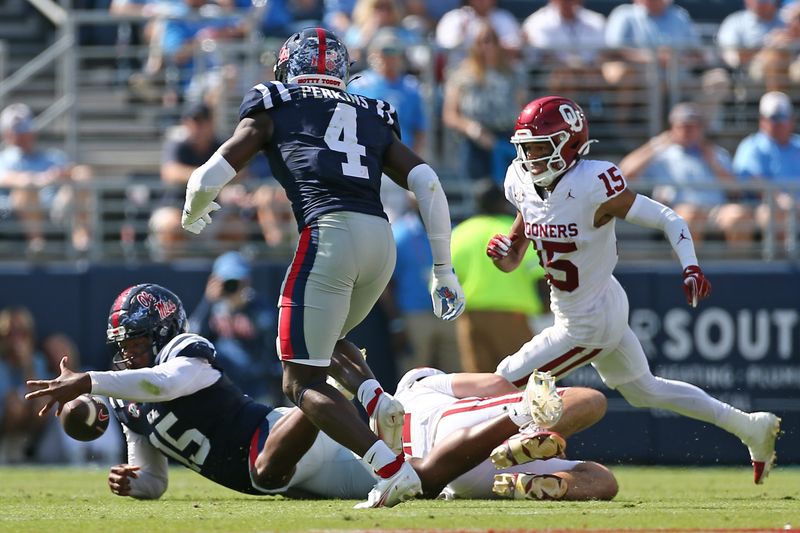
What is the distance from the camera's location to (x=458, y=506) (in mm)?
6605

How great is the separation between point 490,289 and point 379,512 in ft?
17.3

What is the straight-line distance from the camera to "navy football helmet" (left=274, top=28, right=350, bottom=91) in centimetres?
674

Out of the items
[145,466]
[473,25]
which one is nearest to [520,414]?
[145,466]

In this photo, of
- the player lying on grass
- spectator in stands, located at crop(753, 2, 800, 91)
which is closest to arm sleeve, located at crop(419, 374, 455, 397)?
the player lying on grass

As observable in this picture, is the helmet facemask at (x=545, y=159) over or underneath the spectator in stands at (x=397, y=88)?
underneath

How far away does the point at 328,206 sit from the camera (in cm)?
647

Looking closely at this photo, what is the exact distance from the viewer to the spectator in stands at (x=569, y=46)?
1336cm

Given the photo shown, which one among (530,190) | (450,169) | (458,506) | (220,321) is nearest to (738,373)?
(450,169)

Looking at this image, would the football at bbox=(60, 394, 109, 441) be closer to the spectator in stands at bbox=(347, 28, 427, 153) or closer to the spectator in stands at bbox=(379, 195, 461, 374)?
the spectator in stands at bbox=(379, 195, 461, 374)

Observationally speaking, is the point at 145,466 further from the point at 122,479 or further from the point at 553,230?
the point at 553,230

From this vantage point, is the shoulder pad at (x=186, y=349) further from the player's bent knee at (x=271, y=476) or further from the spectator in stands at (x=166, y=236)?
the spectator in stands at (x=166, y=236)

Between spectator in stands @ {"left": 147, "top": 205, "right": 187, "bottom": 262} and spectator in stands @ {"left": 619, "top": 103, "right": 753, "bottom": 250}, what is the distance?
3881 mm

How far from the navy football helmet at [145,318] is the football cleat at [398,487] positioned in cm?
154

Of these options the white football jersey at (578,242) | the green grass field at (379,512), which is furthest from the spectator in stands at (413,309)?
the white football jersey at (578,242)
